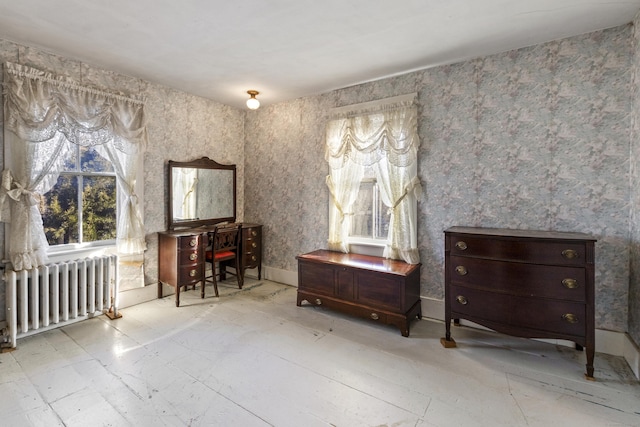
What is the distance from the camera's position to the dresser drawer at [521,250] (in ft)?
7.32

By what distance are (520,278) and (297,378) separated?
1902 mm

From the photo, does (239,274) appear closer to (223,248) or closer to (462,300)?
(223,248)

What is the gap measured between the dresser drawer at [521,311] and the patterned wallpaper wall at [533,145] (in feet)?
1.83

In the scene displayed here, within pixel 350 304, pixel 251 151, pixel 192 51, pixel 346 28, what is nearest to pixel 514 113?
pixel 346 28

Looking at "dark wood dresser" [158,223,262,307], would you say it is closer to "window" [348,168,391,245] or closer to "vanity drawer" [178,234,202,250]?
"vanity drawer" [178,234,202,250]

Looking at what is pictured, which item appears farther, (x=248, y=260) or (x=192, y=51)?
(x=248, y=260)

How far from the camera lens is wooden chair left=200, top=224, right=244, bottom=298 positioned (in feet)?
12.8

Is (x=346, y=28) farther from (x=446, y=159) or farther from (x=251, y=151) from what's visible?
(x=251, y=151)

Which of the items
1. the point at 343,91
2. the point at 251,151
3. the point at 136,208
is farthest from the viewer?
the point at 251,151

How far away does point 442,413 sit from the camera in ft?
6.11

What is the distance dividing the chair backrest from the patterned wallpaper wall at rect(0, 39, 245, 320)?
704mm

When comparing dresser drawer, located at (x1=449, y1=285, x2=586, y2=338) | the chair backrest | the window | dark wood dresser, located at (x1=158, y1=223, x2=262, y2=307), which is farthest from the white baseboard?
dark wood dresser, located at (x1=158, y1=223, x2=262, y2=307)

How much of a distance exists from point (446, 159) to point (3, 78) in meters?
4.20

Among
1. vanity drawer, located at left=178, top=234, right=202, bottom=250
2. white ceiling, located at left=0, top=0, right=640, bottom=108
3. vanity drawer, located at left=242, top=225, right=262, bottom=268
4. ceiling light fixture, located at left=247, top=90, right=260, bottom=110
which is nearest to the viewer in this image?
white ceiling, located at left=0, top=0, right=640, bottom=108
